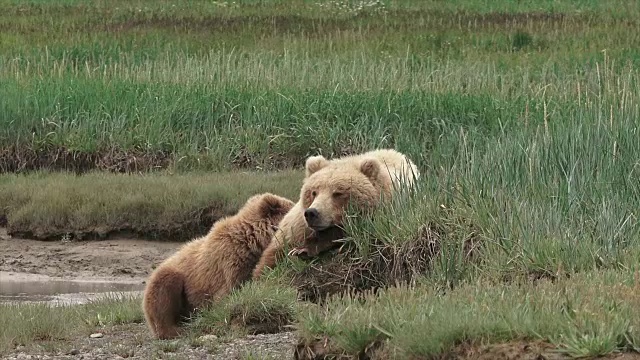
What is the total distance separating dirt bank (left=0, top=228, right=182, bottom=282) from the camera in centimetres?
1300

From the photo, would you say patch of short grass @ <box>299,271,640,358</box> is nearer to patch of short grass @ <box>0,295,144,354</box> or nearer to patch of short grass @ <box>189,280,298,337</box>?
patch of short grass @ <box>189,280,298,337</box>

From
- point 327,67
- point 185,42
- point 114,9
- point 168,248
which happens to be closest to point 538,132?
point 168,248

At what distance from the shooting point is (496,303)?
6328 millimetres

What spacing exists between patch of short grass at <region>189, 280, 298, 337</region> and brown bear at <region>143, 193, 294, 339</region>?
340mm

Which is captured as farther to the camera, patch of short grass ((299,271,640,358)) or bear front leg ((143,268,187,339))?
bear front leg ((143,268,187,339))

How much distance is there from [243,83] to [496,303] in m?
10.8

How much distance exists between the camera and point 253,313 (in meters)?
8.25

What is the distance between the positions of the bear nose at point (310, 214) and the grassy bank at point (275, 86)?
8.39ft

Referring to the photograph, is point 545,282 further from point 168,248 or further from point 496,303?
point 168,248

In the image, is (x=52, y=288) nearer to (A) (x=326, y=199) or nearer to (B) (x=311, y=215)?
(A) (x=326, y=199)

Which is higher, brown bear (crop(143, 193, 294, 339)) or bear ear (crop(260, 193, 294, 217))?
bear ear (crop(260, 193, 294, 217))

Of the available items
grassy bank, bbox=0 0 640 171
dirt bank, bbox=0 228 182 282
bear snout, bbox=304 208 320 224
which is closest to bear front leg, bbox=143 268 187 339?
bear snout, bbox=304 208 320 224

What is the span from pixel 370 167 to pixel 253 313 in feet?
5.09

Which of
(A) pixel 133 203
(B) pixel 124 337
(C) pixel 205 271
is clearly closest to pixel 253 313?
(C) pixel 205 271
